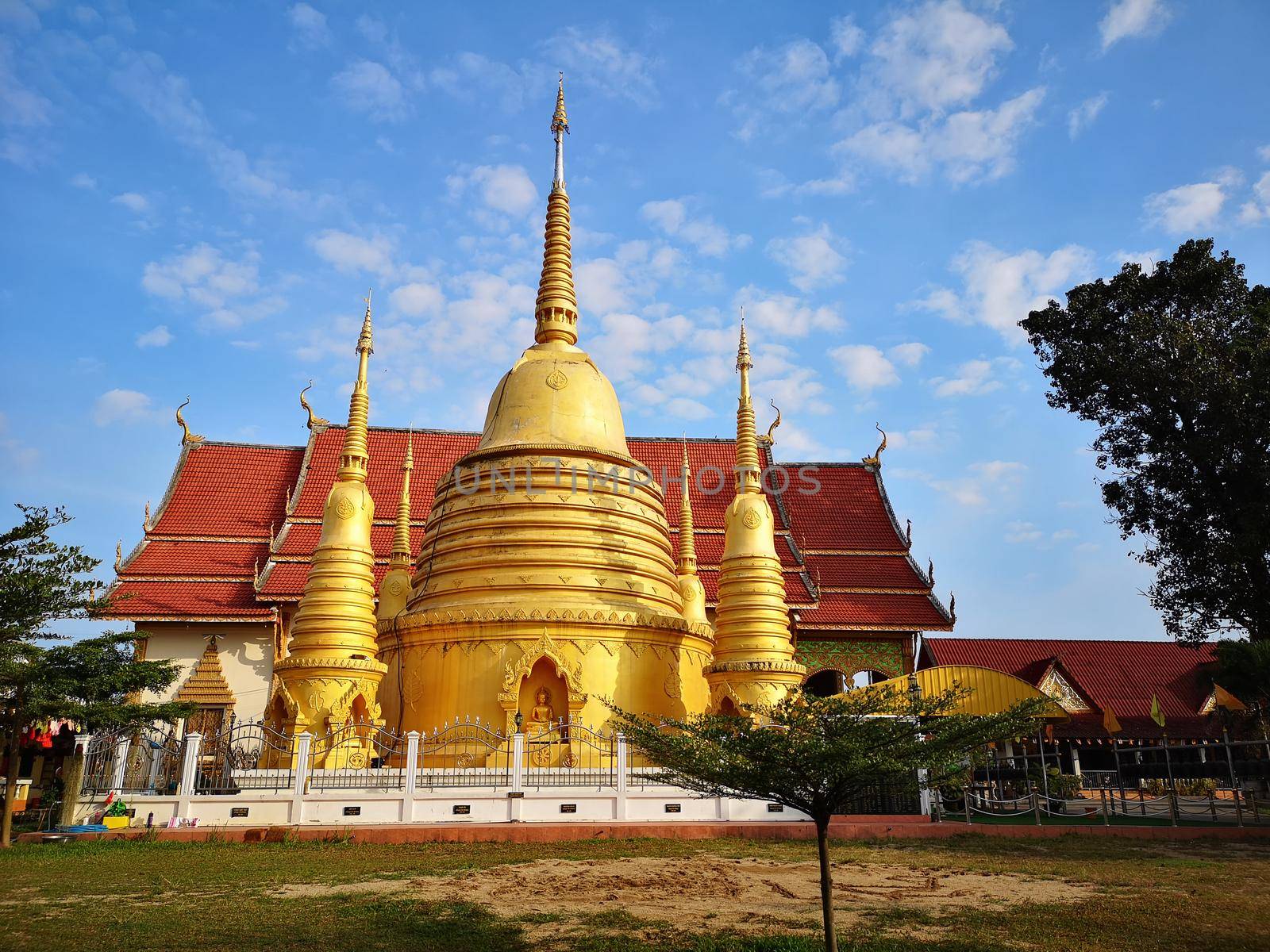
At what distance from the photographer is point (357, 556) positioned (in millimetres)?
17453

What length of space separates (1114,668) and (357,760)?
72.9 ft

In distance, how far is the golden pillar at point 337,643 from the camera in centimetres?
1572

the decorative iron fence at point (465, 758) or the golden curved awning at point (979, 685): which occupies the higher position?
the golden curved awning at point (979, 685)

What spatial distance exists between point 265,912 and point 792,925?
3.88 metres

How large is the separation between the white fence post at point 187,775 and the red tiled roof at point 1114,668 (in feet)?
67.6

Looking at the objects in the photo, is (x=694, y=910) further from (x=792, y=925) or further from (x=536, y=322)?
(x=536, y=322)

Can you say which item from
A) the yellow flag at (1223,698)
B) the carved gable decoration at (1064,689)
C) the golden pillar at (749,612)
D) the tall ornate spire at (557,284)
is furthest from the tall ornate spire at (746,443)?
the yellow flag at (1223,698)

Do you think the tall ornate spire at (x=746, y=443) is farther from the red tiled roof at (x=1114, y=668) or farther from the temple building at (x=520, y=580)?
the red tiled roof at (x=1114, y=668)

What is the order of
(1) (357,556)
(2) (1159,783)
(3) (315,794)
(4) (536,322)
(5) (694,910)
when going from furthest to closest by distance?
(2) (1159,783) → (4) (536,322) → (1) (357,556) → (3) (315,794) → (5) (694,910)

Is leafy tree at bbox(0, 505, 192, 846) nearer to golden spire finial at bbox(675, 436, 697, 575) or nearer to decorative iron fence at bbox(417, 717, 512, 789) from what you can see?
decorative iron fence at bbox(417, 717, 512, 789)

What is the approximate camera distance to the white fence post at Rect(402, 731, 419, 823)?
42.2ft

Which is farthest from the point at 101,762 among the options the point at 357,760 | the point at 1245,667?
the point at 1245,667

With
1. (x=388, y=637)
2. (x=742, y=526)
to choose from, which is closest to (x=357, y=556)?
(x=388, y=637)

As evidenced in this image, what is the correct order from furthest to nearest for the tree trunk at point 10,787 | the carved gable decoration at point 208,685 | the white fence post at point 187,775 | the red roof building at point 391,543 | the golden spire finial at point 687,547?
the red roof building at point 391,543 → the carved gable decoration at point 208,685 → the golden spire finial at point 687,547 → the white fence post at point 187,775 → the tree trunk at point 10,787
